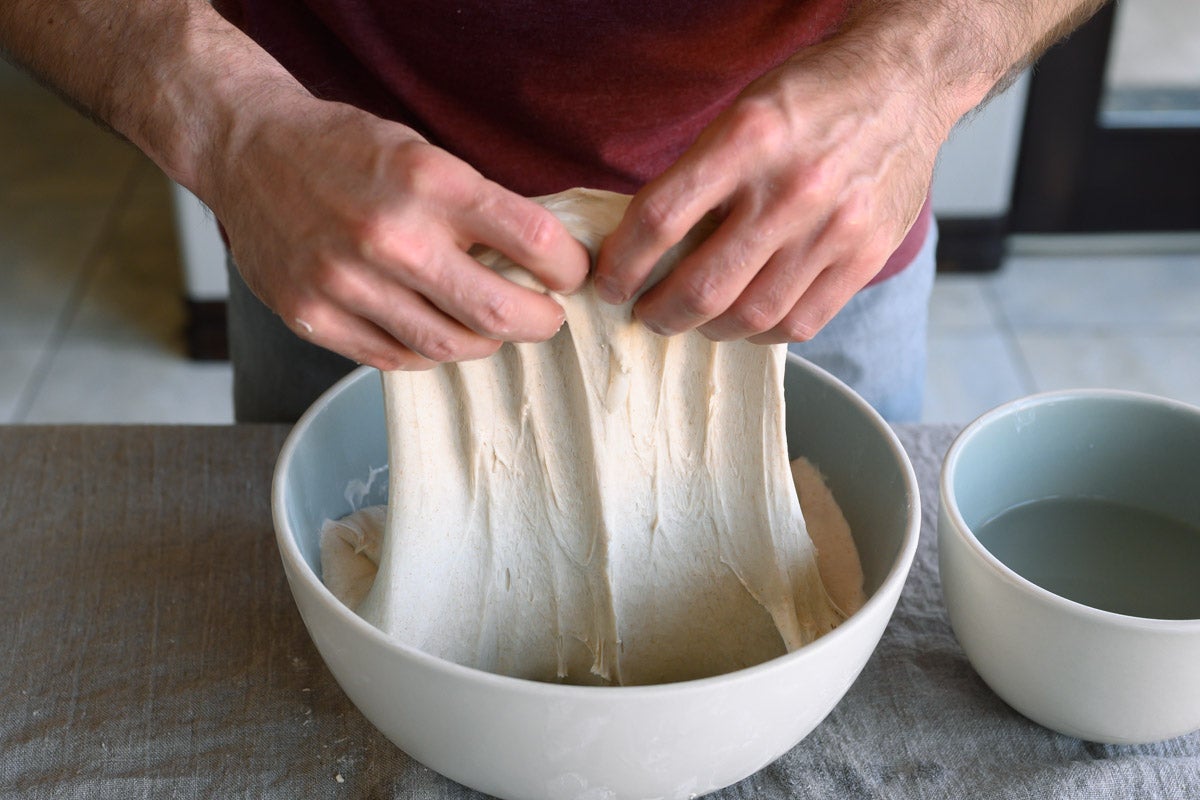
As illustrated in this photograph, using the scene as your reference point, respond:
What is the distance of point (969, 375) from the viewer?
1.96 m

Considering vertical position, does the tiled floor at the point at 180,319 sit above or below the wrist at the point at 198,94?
below

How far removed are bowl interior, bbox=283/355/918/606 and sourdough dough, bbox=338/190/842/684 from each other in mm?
41

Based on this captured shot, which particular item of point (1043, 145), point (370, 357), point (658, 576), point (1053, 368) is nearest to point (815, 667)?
point (658, 576)

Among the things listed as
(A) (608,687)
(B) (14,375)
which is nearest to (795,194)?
(A) (608,687)

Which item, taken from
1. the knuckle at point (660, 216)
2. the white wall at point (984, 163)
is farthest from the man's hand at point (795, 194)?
the white wall at point (984, 163)

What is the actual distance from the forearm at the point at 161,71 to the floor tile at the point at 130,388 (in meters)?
1.26

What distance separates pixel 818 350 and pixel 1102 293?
4.83ft

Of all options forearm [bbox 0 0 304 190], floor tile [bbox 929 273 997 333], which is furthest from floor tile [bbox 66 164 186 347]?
forearm [bbox 0 0 304 190]

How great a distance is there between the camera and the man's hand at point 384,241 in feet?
1.51

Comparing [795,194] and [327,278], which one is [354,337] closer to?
[327,278]

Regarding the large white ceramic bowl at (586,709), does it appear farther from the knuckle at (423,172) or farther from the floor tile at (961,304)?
the floor tile at (961,304)

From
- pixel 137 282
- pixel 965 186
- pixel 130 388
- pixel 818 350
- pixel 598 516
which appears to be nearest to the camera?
pixel 598 516

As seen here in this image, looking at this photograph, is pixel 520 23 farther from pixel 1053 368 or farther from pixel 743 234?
pixel 1053 368

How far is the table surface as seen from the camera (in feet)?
1.75
